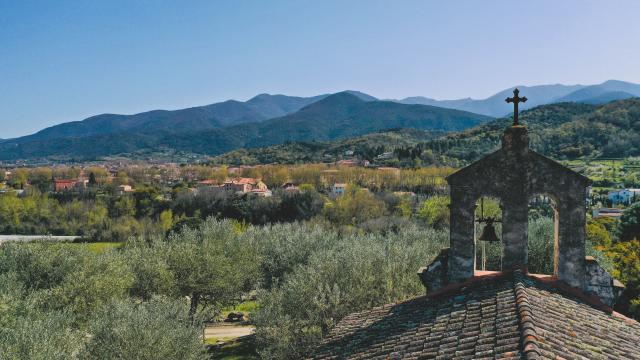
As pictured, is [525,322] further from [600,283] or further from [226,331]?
[226,331]

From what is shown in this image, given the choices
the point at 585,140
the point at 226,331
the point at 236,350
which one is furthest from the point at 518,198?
the point at 585,140

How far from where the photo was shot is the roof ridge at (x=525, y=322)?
18.1ft


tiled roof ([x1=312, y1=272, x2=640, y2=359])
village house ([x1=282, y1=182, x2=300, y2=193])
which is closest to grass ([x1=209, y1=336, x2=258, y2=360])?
tiled roof ([x1=312, y1=272, x2=640, y2=359])

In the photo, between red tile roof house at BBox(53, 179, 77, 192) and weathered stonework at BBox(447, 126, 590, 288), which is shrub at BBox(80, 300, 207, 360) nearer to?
weathered stonework at BBox(447, 126, 590, 288)

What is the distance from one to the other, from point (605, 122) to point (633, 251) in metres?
124

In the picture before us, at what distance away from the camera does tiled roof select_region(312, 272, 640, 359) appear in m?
6.12

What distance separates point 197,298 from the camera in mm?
30875

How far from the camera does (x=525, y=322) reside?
6301 millimetres

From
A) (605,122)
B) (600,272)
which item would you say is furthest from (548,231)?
(605,122)

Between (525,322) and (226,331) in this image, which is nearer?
(525,322)

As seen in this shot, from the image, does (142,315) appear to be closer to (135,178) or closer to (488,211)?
(488,211)

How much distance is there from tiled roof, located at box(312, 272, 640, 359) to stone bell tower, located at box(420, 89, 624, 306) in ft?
1.39

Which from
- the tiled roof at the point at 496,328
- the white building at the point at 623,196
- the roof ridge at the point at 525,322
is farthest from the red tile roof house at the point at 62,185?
the roof ridge at the point at 525,322

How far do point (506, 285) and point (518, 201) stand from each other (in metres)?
1.55
